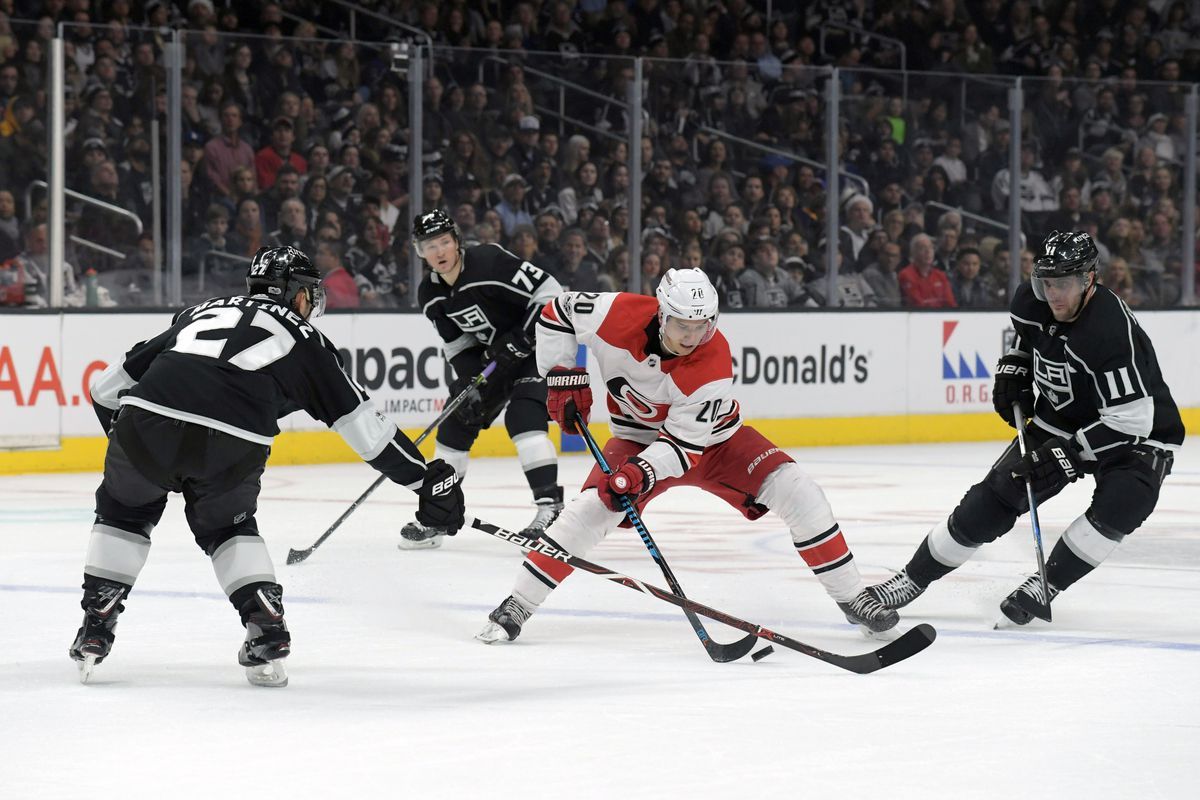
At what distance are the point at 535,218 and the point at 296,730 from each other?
6.53m

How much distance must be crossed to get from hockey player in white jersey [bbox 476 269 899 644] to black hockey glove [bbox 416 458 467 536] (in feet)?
1.63

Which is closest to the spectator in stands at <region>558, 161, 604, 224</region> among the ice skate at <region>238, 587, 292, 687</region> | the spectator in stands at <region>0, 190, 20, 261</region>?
the spectator in stands at <region>0, 190, 20, 261</region>

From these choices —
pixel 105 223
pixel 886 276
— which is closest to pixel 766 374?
pixel 886 276

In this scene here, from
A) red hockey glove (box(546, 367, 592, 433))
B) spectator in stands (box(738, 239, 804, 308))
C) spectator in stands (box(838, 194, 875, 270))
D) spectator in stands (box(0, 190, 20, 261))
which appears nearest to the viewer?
red hockey glove (box(546, 367, 592, 433))

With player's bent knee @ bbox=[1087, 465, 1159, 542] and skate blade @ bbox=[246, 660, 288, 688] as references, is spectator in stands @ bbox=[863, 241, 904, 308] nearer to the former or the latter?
player's bent knee @ bbox=[1087, 465, 1159, 542]

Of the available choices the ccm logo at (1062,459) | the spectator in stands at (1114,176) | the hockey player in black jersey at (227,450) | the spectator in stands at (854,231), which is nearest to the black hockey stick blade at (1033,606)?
the ccm logo at (1062,459)

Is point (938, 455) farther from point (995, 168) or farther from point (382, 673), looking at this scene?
point (382, 673)

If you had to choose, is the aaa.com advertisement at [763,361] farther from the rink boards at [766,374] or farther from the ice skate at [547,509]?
the ice skate at [547,509]

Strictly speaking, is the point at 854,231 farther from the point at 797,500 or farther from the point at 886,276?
the point at 797,500

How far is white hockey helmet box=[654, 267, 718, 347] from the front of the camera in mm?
4289

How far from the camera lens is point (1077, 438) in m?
4.86

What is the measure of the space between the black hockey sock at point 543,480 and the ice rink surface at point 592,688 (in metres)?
0.29

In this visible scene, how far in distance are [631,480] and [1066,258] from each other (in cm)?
133

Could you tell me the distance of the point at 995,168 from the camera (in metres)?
11.2
